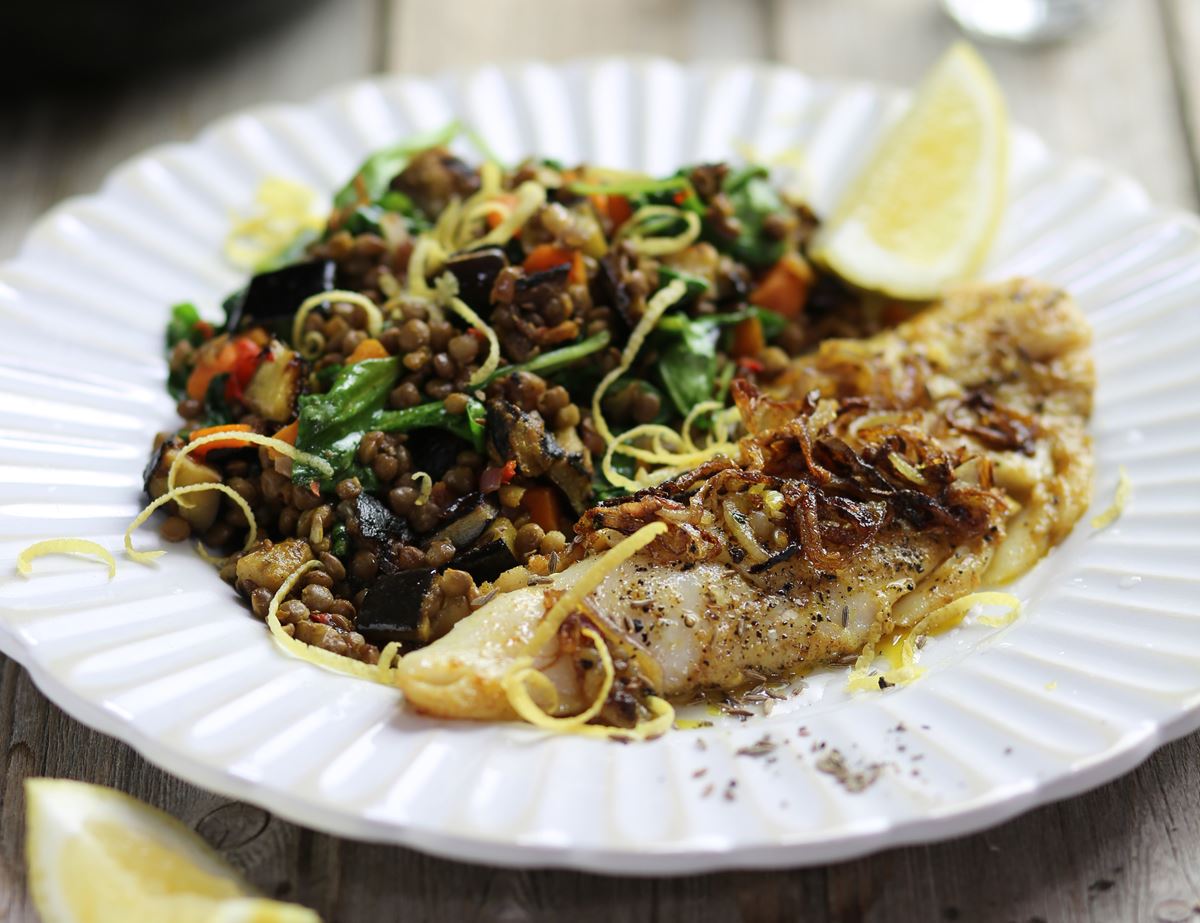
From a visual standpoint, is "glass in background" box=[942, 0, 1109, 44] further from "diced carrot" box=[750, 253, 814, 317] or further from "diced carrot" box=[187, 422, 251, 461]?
"diced carrot" box=[187, 422, 251, 461]

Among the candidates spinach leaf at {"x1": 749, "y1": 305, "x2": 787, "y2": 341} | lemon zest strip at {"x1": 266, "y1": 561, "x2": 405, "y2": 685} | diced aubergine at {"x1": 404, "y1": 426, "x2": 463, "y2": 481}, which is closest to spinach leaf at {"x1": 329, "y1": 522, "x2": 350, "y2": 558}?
diced aubergine at {"x1": 404, "y1": 426, "x2": 463, "y2": 481}

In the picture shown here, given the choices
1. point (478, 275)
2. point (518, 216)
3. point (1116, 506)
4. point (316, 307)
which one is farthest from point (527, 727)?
point (1116, 506)

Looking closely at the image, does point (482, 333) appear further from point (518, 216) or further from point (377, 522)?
point (377, 522)

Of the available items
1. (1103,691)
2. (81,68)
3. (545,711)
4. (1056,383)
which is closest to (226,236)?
(81,68)

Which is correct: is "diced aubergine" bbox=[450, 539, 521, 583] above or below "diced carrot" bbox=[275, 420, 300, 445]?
below

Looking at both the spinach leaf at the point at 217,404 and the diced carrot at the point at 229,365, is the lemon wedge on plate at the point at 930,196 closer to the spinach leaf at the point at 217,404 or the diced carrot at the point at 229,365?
the diced carrot at the point at 229,365

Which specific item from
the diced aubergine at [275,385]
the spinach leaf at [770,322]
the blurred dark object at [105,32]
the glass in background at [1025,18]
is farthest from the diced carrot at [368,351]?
the glass in background at [1025,18]

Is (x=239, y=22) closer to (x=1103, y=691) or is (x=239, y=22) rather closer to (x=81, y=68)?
(x=81, y=68)
